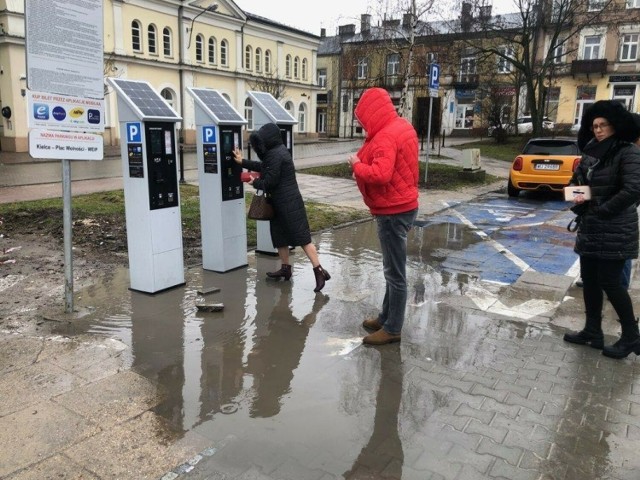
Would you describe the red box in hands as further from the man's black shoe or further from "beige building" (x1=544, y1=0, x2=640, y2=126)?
"beige building" (x1=544, y1=0, x2=640, y2=126)

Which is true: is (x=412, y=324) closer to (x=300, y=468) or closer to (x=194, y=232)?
(x=300, y=468)

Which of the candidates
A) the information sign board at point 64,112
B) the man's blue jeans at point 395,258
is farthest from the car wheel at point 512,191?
the information sign board at point 64,112

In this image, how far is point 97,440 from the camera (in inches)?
118

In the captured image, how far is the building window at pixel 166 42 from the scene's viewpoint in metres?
33.9

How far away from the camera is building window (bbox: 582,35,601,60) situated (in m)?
42.4

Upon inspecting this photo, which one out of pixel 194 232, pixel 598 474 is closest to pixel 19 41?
pixel 194 232

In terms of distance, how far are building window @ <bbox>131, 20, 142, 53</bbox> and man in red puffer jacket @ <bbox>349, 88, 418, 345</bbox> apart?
3171 cm

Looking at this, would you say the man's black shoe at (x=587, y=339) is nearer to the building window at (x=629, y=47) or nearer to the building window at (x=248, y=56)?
the building window at (x=248, y=56)

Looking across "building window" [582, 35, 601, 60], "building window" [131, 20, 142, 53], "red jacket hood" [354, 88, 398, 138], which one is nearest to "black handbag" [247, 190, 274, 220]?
"red jacket hood" [354, 88, 398, 138]

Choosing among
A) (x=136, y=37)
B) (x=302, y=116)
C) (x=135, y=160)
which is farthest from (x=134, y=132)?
(x=302, y=116)

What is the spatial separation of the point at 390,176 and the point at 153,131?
2515mm

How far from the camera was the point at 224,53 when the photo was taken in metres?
38.5

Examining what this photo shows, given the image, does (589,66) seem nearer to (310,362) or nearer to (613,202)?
(613,202)

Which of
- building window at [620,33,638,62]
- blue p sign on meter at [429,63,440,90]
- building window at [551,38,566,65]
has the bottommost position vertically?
blue p sign on meter at [429,63,440,90]
